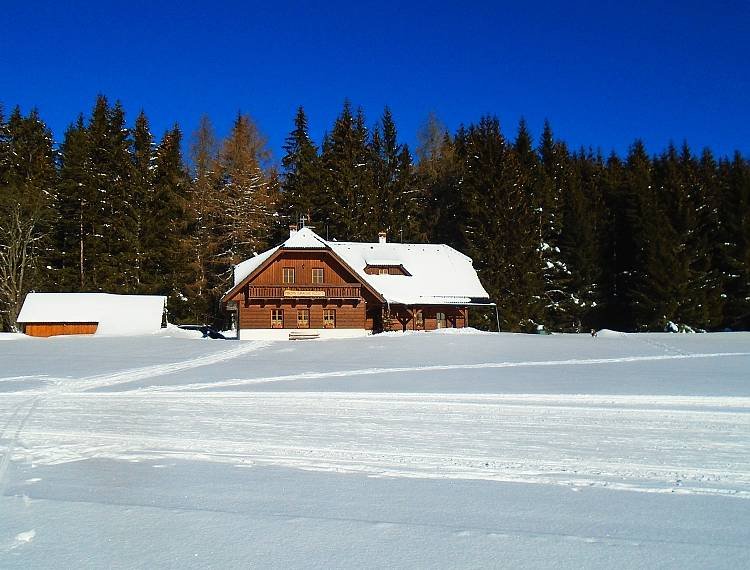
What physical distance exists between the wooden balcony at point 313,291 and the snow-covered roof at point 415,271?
1.44 metres

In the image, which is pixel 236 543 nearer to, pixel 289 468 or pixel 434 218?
pixel 289 468

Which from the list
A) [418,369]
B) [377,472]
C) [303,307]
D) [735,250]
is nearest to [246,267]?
[303,307]

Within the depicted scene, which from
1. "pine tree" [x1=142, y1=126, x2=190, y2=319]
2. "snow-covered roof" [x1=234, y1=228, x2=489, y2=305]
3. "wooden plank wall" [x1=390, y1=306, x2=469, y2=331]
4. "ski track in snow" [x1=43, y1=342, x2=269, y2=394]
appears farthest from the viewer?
"pine tree" [x1=142, y1=126, x2=190, y2=319]

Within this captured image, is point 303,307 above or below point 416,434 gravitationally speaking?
above

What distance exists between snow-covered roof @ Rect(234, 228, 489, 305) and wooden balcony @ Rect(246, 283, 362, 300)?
4.74 ft

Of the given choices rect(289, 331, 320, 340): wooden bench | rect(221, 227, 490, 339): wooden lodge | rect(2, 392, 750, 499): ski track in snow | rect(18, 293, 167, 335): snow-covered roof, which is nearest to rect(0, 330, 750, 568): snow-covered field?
rect(2, 392, 750, 499): ski track in snow

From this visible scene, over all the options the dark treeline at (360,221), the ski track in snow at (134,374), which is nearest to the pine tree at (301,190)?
the dark treeline at (360,221)

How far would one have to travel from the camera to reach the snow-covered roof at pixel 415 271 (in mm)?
42375

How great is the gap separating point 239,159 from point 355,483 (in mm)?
46939

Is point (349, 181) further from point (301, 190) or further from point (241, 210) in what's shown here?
point (241, 210)

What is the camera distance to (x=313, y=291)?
3922cm

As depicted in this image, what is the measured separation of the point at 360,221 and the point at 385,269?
853cm

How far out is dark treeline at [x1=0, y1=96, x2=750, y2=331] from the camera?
1779 inches

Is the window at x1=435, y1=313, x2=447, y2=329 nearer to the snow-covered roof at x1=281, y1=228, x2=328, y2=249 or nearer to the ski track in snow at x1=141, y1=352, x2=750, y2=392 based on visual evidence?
the snow-covered roof at x1=281, y1=228, x2=328, y2=249
